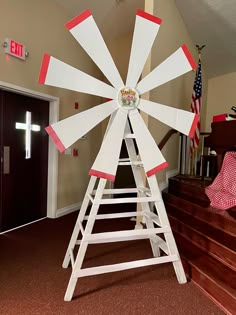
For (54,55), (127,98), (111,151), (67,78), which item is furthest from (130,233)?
(54,55)

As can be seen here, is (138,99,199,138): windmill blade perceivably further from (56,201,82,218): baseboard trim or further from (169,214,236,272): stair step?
(56,201,82,218): baseboard trim

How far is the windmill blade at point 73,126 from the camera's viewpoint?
199 cm

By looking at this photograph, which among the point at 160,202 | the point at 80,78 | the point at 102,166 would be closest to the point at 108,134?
the point at 102,166

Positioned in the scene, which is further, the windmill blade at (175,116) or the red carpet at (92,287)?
the windmill blade at (175,116)

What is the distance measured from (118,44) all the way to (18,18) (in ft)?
8.58

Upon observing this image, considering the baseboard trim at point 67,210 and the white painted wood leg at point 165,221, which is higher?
the white painted wood leg at point 165,221

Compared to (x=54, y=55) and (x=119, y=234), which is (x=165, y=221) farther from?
(x=54, y=55)

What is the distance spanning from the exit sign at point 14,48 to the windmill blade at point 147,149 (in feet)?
6.60

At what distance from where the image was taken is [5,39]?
3.14m

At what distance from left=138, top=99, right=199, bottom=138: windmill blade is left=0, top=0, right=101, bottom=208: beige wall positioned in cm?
205

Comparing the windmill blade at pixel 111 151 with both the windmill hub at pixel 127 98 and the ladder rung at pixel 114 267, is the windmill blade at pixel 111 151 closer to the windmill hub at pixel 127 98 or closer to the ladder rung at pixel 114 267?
the windmill hub at pixel 127 98

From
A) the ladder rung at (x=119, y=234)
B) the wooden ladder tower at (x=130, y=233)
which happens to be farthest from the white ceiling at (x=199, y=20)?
the ladder rung at (x=119, y=234)

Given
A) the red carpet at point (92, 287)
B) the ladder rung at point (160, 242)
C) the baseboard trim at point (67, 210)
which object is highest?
the ladder rung at point (160, 242)

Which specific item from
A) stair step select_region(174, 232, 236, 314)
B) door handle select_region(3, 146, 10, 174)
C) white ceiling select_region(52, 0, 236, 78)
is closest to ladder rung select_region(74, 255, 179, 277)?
stair step select_region(174, 232, 236, 314)
